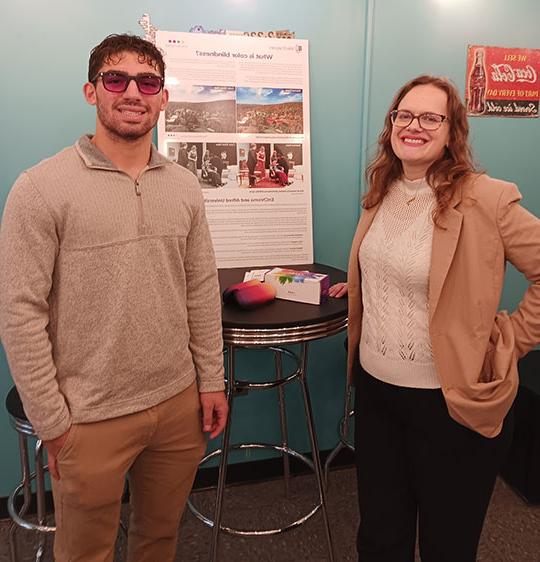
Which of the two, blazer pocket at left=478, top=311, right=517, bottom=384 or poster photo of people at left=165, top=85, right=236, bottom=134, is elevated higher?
poster photo of people at left=165, top=85, right=236, bottom=134

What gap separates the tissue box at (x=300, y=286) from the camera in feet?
5.12

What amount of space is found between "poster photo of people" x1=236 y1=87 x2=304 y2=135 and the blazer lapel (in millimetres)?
939

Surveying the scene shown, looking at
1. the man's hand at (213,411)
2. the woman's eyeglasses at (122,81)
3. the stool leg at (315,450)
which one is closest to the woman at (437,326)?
the stool leg at (315,450)

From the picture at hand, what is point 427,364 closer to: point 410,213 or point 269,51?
point 410,213

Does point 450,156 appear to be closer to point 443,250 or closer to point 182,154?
point 443,250

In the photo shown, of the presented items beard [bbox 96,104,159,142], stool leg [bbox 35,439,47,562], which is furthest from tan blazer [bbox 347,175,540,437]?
stool leg [bbox 35,439,47,562]

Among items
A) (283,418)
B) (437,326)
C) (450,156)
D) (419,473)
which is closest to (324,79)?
(450,156)

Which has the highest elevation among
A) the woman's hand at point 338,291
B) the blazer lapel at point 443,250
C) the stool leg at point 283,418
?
the blazer lapel at point 443,250

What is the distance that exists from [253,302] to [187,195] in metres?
0.40

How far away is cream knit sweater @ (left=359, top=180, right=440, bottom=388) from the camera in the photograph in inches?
49.7

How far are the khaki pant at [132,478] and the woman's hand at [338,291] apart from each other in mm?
542

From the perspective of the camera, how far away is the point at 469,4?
211 cm

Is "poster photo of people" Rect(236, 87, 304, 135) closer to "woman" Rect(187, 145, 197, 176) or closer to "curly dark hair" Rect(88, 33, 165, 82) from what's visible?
"woman" Rect(187, 145, 197, 176)

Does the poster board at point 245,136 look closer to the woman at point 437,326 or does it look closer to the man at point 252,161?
the man at point 252,161
